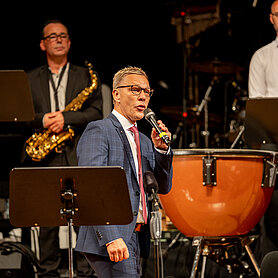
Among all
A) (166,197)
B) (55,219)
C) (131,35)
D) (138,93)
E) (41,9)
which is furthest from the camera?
(131,35)

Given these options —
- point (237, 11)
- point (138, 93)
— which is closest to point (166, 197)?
point (138, 93)

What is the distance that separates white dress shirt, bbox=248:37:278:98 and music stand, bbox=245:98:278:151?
2.14 ft

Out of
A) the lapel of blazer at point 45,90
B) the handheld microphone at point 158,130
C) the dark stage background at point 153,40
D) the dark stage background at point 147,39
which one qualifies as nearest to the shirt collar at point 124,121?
the handheld microphone at point 158,130

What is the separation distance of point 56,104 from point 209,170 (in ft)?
5.15

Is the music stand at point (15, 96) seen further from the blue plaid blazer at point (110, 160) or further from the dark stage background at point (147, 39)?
the dark stage background at point (147, 39)

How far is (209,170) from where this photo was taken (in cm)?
377

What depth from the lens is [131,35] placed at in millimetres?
7422

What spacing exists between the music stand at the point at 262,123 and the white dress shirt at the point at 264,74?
653mm

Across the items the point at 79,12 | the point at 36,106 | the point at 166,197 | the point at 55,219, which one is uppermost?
the point at 79,12

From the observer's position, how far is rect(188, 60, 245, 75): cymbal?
23.3ft

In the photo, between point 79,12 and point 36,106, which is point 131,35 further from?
point 36,106

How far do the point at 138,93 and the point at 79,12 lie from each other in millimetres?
4174

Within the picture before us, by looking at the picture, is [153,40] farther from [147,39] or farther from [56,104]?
[56,104]

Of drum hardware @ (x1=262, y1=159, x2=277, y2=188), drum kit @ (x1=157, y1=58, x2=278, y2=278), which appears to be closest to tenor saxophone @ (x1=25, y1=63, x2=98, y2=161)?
drum kit @ (x1=157, y1=58, x2=278, y2=278)
